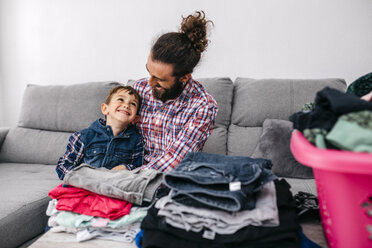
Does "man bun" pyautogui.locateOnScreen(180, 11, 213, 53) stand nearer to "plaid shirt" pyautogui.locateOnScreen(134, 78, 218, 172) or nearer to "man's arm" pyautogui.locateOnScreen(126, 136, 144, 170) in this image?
"plaid shirt" pyautogui.locateOnScreen(134, 78, 218, 172)

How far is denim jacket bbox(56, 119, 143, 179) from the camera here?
112 centimetres

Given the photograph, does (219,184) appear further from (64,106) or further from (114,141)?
(64,106)

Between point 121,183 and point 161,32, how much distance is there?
5.01 feet

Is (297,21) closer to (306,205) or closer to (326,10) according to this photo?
(326,10)

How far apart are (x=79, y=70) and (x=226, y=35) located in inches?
50.7

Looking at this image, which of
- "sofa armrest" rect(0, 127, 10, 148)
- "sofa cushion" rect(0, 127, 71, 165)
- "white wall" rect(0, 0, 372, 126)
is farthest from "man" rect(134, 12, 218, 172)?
"sofa armrest" rect(0, 127, 10, 148)

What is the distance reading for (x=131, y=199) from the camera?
0.70 meters

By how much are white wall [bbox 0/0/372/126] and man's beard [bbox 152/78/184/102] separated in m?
0.68

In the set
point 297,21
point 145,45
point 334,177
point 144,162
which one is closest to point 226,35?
point 297,21

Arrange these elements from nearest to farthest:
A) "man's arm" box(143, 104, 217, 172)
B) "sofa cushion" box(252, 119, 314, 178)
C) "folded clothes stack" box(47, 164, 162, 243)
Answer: "folded clothes stack" box(47, 164, 162, 243) < "man's arm" box(143, 104, 217, 172) < "sofa cushion" box(252, 119, 314, 178)

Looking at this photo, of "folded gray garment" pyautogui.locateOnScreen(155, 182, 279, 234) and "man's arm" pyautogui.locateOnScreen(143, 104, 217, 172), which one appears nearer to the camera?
"folded gray garment" pyautogui.locateOnScreen(155, 182, 279, 234)

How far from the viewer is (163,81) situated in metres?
1.04

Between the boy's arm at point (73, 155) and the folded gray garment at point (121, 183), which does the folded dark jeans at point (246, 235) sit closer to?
the folded gray garment at point (121, 183)

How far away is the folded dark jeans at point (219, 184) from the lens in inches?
21.2
